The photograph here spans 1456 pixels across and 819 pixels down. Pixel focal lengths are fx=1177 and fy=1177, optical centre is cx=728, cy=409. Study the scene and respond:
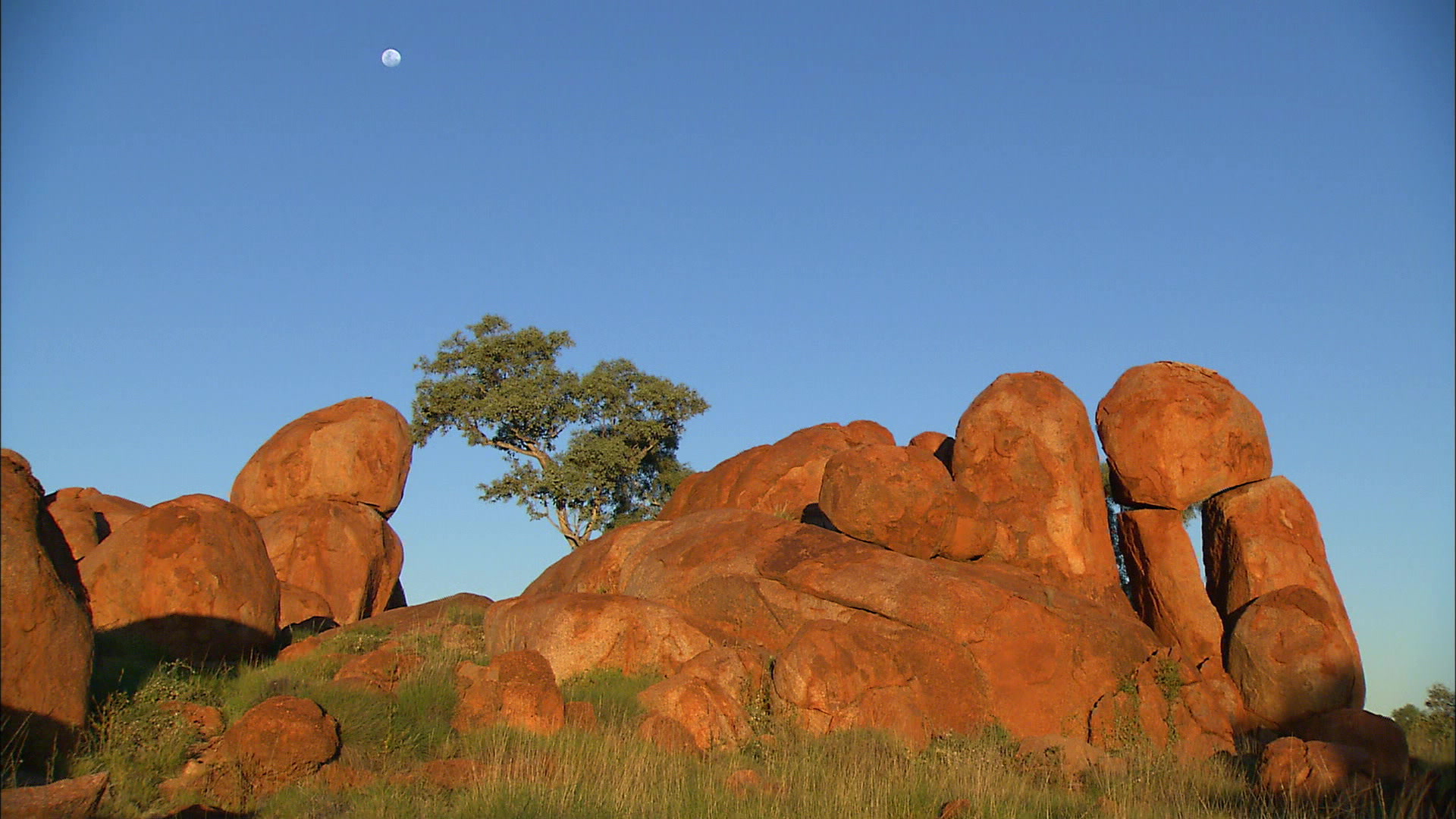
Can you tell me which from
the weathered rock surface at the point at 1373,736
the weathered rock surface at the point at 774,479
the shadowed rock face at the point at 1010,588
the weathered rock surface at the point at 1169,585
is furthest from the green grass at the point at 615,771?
the weathered rock surface at the point at 774,479

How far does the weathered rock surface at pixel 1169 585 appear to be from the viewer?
18.9 m

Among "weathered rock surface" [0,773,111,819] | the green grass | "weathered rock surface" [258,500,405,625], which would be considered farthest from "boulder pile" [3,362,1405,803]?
"weathered rock surface" [258,500,405,625]

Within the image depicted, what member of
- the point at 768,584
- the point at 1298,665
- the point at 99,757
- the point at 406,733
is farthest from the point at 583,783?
the point at 1298,665

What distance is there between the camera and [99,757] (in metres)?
10.7

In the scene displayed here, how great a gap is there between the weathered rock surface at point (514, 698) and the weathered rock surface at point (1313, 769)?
315 inches

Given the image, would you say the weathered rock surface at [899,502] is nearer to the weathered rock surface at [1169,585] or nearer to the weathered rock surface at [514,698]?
the weathered rock surface at [1169,585]

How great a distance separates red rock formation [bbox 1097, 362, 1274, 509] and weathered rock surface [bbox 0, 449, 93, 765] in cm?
1588

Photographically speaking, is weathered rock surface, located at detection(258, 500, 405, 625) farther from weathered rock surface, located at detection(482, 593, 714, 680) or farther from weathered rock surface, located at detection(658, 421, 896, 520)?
weathered rock surface, located at detection(482, 593, 714, 680)

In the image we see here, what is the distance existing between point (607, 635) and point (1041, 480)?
26.4 feet

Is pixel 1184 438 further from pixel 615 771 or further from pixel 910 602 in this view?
pixel 615 771

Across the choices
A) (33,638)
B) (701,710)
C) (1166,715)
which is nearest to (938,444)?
(1166,715)

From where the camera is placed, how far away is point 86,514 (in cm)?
2294

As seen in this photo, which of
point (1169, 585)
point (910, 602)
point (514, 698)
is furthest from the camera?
point (1169, 585)

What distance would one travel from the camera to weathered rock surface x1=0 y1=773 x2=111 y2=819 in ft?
27.5
